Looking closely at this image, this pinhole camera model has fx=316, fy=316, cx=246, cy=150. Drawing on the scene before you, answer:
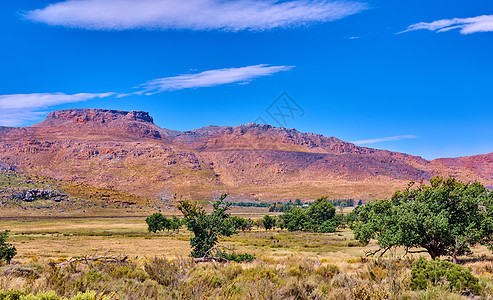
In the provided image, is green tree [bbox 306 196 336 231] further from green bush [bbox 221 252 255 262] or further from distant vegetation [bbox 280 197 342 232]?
green bush [bbox 221 252 255 262]

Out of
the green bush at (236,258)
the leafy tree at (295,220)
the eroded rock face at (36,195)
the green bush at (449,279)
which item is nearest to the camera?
the green bush at (449,279)

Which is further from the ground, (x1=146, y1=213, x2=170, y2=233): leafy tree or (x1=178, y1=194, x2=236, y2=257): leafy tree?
(x1=178, y1=194, x2=236, y2=257): leafy tree

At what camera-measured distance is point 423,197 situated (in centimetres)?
2414

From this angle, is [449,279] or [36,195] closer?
[449,279]

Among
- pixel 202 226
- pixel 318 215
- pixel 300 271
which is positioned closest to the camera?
pixel 300 271

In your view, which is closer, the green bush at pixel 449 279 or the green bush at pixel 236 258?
the green bush at pixel 449 279

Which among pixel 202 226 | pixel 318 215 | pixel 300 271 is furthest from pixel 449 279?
pixel 318 215

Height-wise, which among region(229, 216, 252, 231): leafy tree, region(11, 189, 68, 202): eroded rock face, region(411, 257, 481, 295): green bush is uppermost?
region(411, 257, 481, 295): green bush

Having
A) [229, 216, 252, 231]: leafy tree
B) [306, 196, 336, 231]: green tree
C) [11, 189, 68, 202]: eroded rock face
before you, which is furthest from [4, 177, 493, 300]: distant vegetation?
[11, 189, 68, 202]: eroded rock face

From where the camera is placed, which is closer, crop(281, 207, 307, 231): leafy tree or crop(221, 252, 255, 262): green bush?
crop(221, 252, 255, 262): green bush

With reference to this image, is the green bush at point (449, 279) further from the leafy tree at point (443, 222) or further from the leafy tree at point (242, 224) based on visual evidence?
the leafy tree at point (242, 224)

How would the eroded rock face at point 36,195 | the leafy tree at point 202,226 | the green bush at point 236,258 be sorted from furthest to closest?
the eroded rock face at point 36,195
the leafy tree at point 202,226
the green bush at point 236,258

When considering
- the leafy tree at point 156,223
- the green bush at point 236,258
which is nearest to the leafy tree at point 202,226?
the green bush at point 236,258

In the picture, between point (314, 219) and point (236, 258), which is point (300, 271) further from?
point (314, 219)
